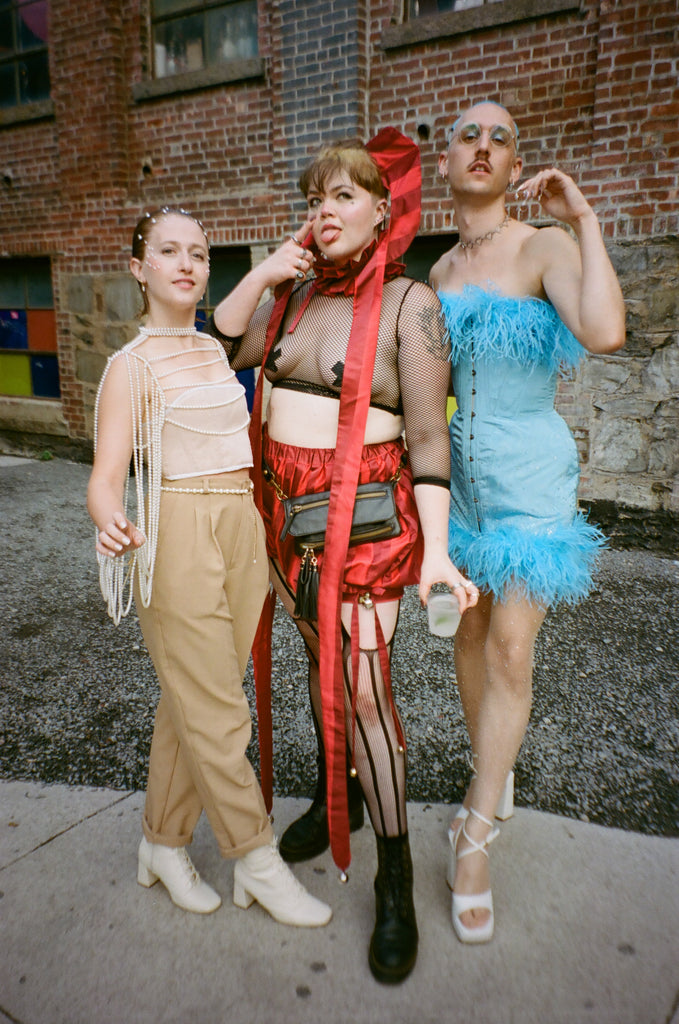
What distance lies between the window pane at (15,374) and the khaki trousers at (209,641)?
7435 millimetres

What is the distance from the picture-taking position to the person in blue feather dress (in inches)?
77.8

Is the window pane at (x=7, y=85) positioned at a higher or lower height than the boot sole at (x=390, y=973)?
higher

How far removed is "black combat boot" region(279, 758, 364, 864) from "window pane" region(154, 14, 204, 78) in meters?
6.68

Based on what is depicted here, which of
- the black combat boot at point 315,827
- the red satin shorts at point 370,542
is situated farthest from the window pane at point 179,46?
the black combat boot at point 315,827

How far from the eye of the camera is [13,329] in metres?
8.54

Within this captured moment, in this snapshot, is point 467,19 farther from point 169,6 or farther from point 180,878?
point 180,878

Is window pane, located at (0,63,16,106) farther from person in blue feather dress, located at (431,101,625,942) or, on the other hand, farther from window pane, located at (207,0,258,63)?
person in blue feather dress, located at (431,101,625,942)

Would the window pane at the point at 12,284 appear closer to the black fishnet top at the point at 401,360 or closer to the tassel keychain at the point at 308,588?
the black fishnet top at the point at 401,360

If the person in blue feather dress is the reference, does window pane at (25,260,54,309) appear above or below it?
above

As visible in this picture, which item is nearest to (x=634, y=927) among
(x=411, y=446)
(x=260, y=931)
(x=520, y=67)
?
(x=260, y=931)

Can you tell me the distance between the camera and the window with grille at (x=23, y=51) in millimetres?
7598

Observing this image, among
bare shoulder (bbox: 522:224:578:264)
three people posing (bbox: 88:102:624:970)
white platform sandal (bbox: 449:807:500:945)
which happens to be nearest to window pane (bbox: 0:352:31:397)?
three people posing (bbox: 88:102:624:970)

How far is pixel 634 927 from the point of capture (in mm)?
1971

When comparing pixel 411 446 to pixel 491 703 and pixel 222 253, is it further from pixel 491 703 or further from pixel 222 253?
pixel 222 253
